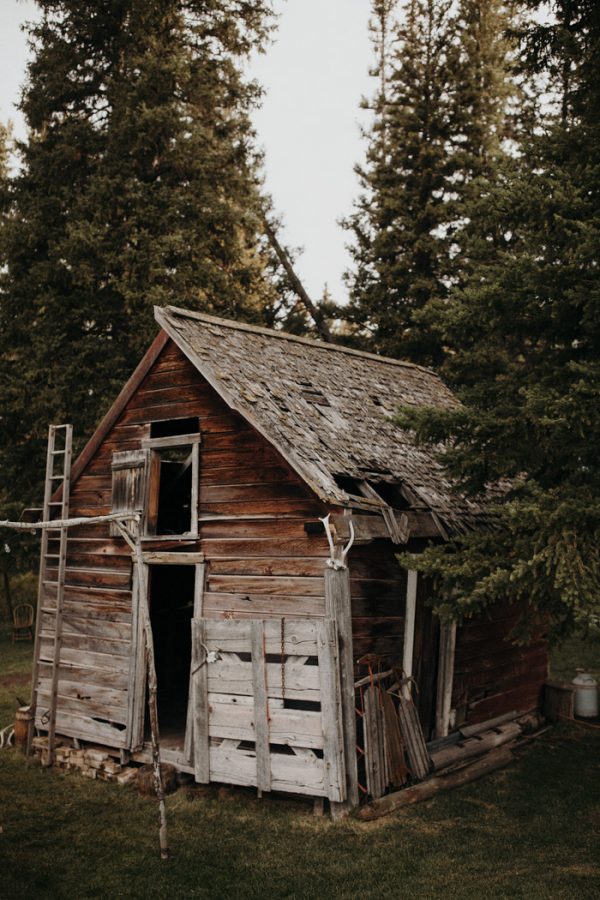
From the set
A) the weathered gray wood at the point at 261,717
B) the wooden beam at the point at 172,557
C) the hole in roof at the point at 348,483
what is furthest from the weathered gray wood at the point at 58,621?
the hole in roof at the point at 348,483

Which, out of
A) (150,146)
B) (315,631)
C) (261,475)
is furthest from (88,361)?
(315,631)

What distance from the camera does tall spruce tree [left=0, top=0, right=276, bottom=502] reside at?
70.7 ft

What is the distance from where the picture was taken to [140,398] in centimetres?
1290

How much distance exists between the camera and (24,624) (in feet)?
82.8

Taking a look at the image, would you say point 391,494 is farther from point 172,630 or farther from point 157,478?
point 172,630

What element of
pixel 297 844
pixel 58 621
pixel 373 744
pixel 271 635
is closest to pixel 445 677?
pixel 373 744

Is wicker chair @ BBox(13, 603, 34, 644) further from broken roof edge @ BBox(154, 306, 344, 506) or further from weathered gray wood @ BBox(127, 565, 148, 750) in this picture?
broken roof edge @ BBox(154, 306, 344, 506)

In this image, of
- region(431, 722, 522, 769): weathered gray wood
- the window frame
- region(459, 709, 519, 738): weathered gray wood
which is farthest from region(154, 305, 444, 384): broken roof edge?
region(431, 722, 522, 769): weathered gray wood

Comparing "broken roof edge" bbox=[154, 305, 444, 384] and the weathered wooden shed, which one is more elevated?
"broken roof edge" bbox=[154, 305, 444, 384]

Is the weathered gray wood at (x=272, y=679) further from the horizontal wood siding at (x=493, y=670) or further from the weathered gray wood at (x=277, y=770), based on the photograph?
the horizontal wood siding at (x=493, y=670)

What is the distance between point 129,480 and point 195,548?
5.42 ft

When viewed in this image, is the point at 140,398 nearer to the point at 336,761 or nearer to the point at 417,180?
the point at 336,761

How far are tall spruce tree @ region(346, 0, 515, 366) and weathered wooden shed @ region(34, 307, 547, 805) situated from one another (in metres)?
11.2

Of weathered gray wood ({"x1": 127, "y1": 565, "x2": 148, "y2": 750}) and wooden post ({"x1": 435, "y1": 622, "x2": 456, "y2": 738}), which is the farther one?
wooden post ({"x1": 435, "y1": 622, "x2": 456, "y2": 738})
